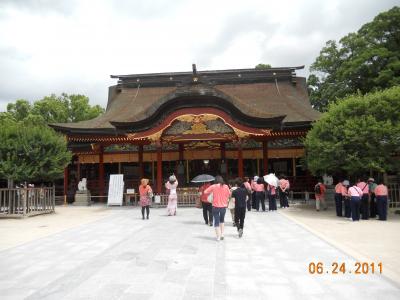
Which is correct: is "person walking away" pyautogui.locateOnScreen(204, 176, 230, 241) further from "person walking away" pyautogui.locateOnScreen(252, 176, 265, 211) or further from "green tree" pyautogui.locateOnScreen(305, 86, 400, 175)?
"green tree" pyautogui.locateOnScreen(305, 86, 400, 175)

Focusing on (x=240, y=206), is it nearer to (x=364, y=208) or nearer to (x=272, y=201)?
(x=364, y=208)

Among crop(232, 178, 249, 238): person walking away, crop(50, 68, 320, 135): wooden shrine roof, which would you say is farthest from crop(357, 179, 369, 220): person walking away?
crop(50, 68, 320, 135): wooden shrine roof

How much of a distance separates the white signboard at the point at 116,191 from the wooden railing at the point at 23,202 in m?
3.61

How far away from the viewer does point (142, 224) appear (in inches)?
520

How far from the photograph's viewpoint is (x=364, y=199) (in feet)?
45.2

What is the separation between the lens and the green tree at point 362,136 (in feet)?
46.4

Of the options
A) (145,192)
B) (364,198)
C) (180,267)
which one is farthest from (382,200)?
(180,267)

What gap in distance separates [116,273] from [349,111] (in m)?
12.5

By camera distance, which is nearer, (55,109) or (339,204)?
(339,204)

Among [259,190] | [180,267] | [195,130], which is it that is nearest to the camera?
[180,267]

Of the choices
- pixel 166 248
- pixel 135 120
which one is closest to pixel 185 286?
pixel 166 248

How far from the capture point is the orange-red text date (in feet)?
21.7

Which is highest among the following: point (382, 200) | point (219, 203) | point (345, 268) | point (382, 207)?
point (219, 203)

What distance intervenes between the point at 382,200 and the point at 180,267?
9889 mm
